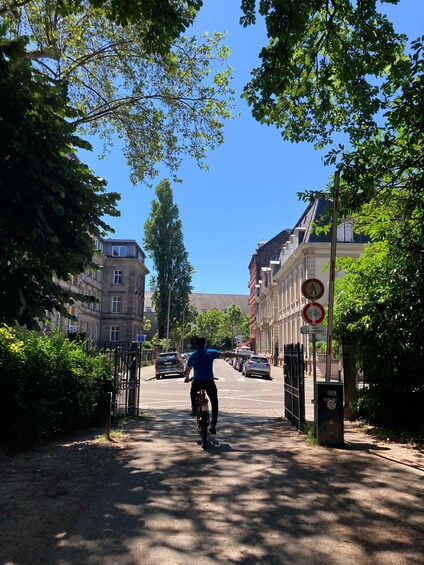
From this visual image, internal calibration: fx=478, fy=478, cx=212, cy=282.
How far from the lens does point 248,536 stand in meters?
3.89

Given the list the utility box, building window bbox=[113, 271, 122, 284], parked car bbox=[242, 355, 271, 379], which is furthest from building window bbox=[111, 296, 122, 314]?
the utility box

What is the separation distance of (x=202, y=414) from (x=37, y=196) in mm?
4132

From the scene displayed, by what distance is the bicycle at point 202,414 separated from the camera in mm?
7535

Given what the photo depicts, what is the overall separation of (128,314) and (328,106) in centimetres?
6152

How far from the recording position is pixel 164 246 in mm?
62594

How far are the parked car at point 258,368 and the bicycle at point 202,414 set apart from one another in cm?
2540

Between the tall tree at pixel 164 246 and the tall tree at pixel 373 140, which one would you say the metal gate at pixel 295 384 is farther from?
the tall tree at pixel 164 246

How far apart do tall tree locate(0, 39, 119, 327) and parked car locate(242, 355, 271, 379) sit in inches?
1054

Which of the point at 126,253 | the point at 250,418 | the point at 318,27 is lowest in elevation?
the point at 250,418

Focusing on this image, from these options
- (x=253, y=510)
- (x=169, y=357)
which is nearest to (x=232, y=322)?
(x=169, y=357)

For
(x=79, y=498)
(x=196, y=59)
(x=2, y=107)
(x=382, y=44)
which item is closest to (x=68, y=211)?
(x=2, y=107)

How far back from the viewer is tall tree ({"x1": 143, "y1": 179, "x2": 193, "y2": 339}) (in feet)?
206

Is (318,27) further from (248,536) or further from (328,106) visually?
(248,536)

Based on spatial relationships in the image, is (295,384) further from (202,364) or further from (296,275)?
(296,275)
